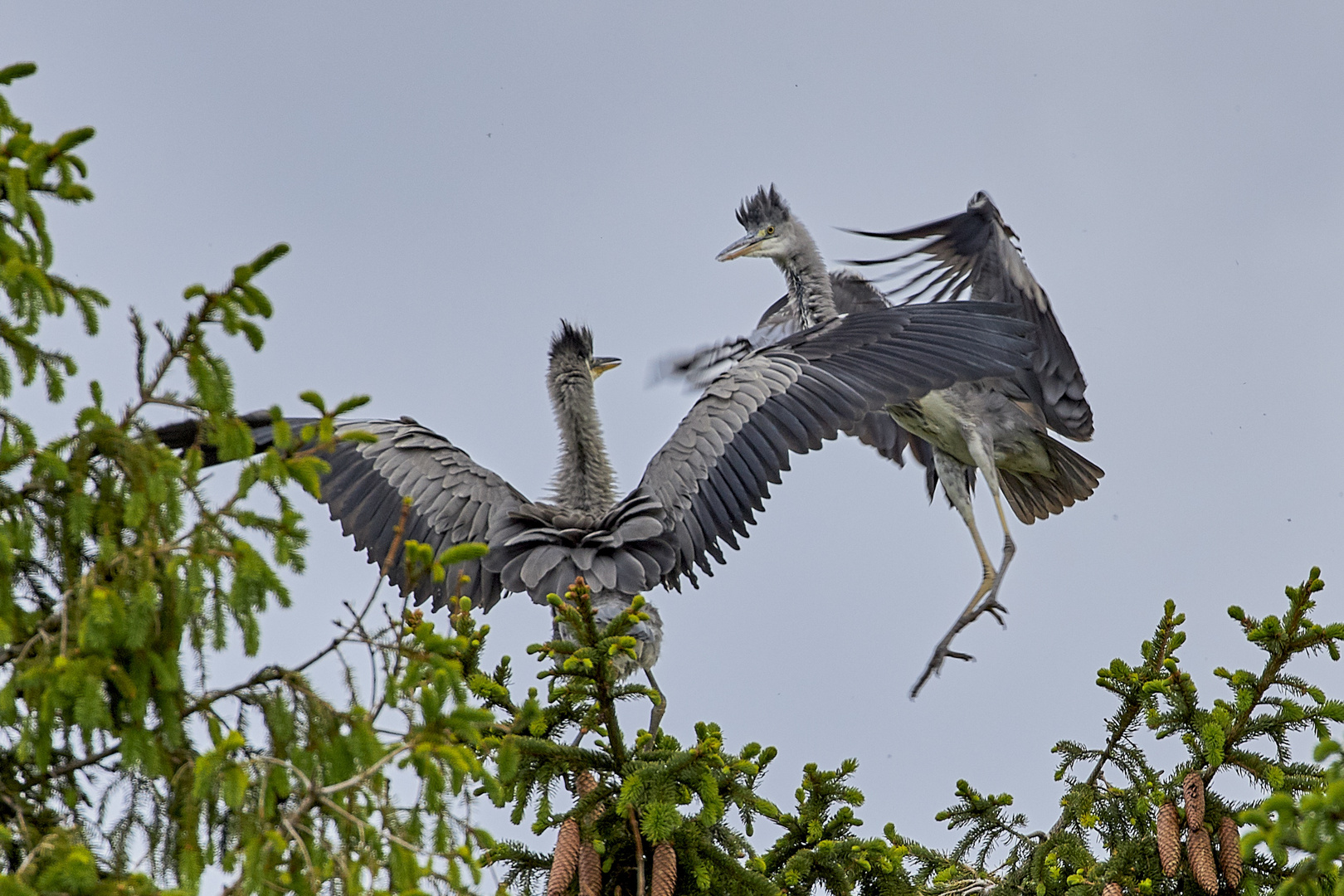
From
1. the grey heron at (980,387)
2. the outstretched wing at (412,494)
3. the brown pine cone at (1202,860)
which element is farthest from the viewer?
the grey heron at (980,387)

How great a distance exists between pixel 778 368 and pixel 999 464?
327 centimetres

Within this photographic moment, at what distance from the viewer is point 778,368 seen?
23.0 feet

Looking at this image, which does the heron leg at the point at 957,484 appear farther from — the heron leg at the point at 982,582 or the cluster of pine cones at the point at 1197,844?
the cluster of pine cones at the point at 1197,844

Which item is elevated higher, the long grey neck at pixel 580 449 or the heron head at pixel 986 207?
the heron head at pixel 986 207

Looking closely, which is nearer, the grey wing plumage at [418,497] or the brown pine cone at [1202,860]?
the brown pine cone at [1202,860]

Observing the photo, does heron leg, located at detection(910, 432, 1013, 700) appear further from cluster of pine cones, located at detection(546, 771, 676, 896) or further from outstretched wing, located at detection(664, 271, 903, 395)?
cluster of pine cones, located at detection(546, 771, 676, 896)

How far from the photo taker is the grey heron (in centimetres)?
912

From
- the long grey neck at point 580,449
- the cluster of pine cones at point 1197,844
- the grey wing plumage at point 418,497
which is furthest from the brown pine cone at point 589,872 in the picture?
the long grey neck at point 580,449

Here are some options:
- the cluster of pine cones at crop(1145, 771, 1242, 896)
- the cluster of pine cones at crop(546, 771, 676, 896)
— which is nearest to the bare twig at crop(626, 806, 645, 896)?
the cluster of pine cones at crop(546, 771, 676, 896)

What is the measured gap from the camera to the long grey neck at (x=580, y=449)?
22.4 feet

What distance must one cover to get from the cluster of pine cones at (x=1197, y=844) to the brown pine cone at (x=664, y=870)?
1.41 meters

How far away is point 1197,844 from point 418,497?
3.47m

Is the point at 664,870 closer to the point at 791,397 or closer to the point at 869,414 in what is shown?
the point at 791,397

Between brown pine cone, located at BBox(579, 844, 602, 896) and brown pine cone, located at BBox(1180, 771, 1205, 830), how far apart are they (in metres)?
1.92
